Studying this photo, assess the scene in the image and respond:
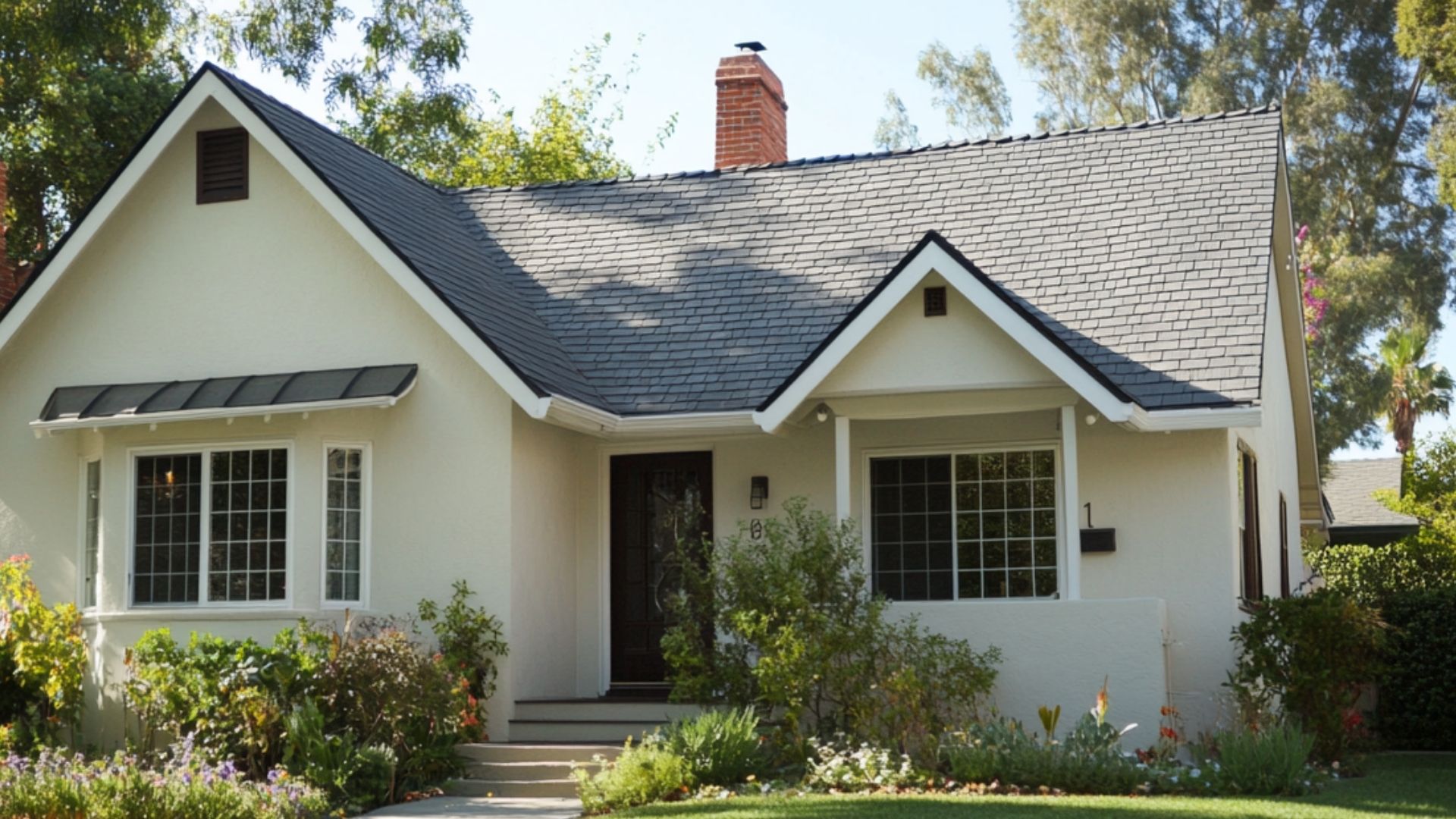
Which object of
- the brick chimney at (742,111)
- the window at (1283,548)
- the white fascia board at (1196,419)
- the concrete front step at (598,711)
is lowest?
the concrete front step at (598,711)

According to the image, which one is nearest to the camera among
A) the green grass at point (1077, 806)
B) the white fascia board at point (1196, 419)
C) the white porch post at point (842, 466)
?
the green grass at point (1077, 806)

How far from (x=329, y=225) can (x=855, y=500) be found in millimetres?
5336

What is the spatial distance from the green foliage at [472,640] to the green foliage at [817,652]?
1.68m

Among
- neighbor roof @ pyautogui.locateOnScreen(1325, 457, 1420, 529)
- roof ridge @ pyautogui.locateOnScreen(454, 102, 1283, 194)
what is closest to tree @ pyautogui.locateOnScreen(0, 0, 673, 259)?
roof ridge @ pyautogui.locateOnScreen(454, 102, 1283, 194)

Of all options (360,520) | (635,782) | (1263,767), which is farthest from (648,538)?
(1263,767)

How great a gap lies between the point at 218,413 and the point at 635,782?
5.23 meters

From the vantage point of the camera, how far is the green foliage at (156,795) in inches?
388

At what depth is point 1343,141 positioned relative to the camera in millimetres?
33031

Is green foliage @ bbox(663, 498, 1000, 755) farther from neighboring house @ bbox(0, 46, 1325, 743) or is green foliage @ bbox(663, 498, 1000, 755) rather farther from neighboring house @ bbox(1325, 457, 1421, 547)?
neighboring house @ bbox(1325, 457, 1421, 547)

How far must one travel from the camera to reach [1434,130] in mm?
32125

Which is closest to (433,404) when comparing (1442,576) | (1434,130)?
(1442,576)

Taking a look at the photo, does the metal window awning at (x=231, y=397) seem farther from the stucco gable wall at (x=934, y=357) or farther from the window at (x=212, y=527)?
the stucco gable wall at (x=934, y=357)

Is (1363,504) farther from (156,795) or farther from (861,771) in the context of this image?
(156,795)

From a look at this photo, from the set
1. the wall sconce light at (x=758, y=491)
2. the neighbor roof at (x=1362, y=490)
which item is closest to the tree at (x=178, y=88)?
the wall sconce light at (x=758, y=491)
